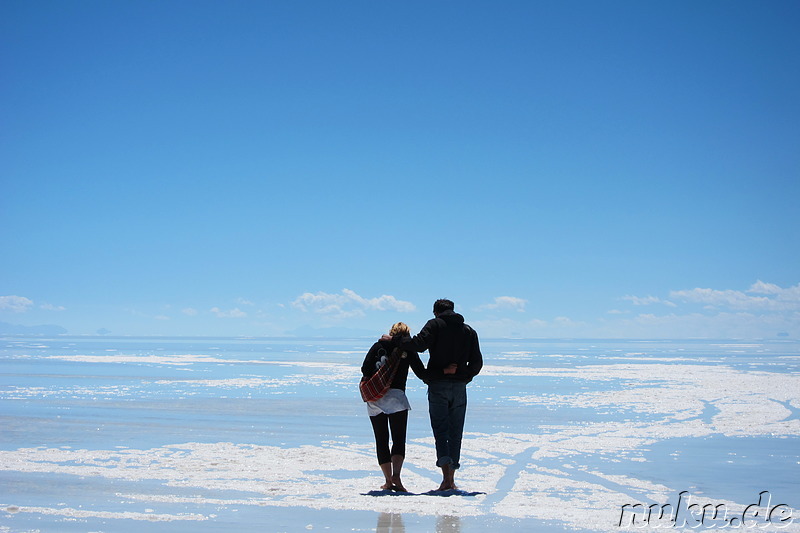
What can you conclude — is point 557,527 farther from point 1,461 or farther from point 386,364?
point 1,461


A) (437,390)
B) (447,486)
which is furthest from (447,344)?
(447,486)

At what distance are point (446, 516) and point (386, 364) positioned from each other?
1924mm

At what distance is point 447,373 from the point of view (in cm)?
851

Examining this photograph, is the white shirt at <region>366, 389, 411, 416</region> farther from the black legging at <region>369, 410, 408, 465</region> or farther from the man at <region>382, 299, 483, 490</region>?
the man at <region>382, 299, 483, 490</region>

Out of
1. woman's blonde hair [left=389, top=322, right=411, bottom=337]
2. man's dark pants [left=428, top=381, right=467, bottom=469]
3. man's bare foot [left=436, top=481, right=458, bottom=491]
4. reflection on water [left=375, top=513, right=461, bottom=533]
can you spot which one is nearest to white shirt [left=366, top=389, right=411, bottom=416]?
man's dark pants [left=428, top=381, right=467, bottom=469]

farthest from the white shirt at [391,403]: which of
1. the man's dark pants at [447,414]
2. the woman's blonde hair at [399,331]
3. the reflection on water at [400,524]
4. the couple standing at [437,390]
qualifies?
the reflection on water at [400,524]

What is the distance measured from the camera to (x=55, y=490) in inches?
330

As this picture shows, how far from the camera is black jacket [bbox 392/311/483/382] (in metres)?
8.48

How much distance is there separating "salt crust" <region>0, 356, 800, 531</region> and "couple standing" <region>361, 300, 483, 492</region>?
491 mm

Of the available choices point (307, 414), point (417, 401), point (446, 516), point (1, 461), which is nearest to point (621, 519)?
point (446, 516)

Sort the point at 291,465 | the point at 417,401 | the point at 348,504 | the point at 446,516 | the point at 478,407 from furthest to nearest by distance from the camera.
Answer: the point at 417,401 → the point at 478,407 → the point at 291,465 → the point at 348,504 → the point at 446,516

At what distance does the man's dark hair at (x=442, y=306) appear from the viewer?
8.73m

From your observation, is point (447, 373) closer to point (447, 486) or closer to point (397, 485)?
point (447, 486)

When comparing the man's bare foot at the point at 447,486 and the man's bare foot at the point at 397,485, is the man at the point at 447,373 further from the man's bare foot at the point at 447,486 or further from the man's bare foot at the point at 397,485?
the man's bare foot at the point at 397,485
